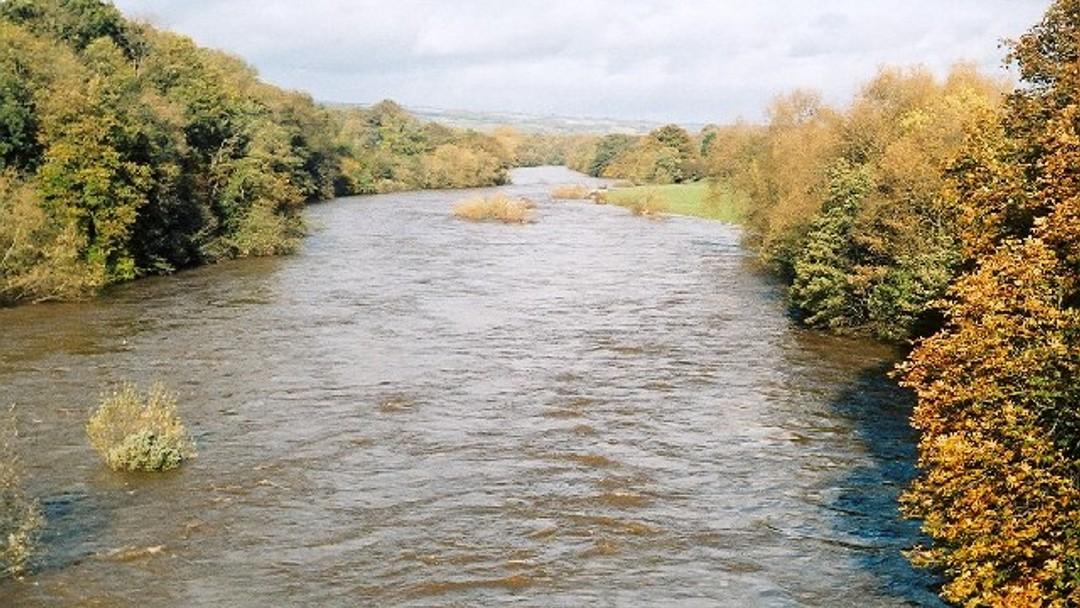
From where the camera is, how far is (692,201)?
4232 inches

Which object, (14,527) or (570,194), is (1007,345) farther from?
(570,194)

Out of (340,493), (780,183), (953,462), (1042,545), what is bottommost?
(340,493)

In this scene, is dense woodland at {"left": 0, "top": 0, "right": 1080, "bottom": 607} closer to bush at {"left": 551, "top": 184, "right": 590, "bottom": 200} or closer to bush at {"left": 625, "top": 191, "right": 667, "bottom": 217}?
bush at {"left": 625, "top": 191, "right": 667, "bottom": 217}

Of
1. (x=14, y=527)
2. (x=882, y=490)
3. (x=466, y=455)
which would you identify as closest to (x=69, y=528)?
(x=14, y=527)

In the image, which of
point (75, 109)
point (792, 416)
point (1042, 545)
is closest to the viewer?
point (1042, 545)

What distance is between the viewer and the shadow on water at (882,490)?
1764cm

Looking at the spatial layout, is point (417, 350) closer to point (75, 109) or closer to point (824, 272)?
point (824, 272)

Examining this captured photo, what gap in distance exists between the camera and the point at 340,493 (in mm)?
21047

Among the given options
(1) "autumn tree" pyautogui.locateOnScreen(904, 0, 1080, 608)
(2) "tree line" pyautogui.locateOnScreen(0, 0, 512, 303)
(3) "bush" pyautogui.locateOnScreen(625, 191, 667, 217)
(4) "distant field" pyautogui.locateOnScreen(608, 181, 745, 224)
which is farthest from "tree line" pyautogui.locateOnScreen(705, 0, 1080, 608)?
(3) "bush" pyautogui.locateOnScreen(625, 191, 667, 217)

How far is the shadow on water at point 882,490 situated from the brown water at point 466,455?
8 centimetres

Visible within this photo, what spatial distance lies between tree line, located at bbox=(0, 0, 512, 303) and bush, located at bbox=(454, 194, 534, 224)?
16754mm

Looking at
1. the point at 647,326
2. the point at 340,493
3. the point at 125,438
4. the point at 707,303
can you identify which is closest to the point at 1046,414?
Result: the point at 340,493

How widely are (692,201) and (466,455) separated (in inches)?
3427

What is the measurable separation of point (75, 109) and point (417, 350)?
22.9 metres
